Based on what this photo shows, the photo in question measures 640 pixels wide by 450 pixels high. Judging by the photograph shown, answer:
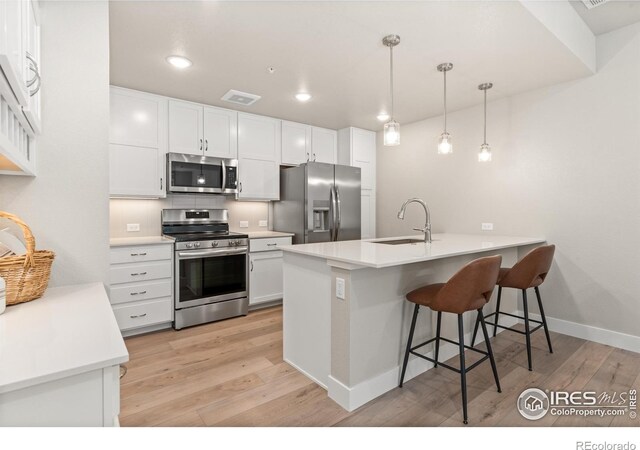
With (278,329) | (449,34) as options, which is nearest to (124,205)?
(278,329)

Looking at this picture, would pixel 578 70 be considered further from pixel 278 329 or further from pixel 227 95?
pixel 278 329

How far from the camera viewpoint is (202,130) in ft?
12.5

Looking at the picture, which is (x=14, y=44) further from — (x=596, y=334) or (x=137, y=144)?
(x=596, y=334)

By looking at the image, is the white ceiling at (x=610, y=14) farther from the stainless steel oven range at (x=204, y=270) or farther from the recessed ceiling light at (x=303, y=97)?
the stainless steel oven range at (x=204, y=270)

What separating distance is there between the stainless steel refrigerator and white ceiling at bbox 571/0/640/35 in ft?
8.80

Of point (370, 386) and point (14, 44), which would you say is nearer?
point (14, 44)

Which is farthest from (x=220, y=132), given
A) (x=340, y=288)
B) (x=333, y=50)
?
(x=340, y=288)

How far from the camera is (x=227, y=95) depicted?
3.52 meters

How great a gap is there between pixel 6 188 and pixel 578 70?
4141 mm

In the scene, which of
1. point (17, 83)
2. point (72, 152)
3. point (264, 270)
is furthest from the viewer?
point (264, 270)

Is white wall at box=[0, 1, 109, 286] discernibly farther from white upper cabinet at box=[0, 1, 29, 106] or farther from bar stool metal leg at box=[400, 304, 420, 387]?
bar stool metal leg at box=[400, 304, 420, 387]

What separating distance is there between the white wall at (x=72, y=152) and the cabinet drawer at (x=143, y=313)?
164 cm

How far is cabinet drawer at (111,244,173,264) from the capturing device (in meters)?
3.05

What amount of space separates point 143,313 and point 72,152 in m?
2.01
